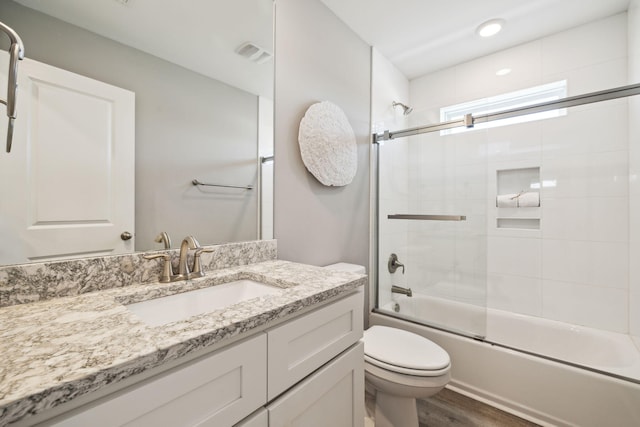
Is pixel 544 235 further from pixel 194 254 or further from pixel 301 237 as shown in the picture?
pixel 194 254

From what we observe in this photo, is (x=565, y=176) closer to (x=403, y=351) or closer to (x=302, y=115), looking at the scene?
(x=403, y=351)

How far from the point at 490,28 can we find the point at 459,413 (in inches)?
99.7

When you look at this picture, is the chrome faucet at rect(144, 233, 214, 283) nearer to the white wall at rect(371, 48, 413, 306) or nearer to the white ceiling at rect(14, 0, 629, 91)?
the white ceiling at rect(14, 0, 629, 91)

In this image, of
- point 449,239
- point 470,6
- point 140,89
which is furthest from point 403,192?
point 140,89

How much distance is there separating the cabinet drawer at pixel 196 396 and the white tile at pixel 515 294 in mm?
2195

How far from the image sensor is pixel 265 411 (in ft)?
2.20

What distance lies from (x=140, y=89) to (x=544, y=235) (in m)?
2.64

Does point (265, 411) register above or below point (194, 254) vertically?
below

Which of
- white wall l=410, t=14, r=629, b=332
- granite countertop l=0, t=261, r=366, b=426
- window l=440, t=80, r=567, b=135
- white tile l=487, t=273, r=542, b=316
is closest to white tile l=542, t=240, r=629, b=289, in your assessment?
white wall l=410, t=14, r=629, b=332

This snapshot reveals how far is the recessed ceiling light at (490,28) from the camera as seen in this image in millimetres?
1853

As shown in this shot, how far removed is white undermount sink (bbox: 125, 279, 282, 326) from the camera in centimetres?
83

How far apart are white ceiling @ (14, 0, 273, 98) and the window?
1.43 meters

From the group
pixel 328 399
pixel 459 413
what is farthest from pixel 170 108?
pixel 459 413

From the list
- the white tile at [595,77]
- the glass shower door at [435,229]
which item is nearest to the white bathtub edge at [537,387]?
the glass shower door at [435,229]
